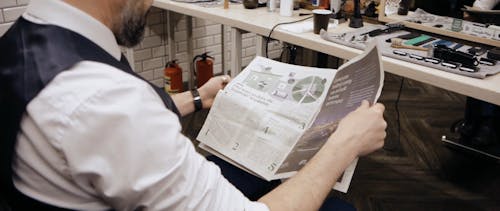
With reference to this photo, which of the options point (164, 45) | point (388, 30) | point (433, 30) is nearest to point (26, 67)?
point (388, 30)

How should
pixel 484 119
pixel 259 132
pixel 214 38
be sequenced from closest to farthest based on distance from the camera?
pixel 259 132 → pixel 484 119 → pixel 214 38

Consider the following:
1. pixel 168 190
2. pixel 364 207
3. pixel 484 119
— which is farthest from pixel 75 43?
pixel 484 119

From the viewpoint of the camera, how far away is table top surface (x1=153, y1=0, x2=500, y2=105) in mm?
1245

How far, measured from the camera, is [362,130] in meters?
0.87

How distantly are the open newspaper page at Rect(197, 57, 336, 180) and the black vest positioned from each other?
45 cm

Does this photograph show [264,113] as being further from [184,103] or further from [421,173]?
[421,173]

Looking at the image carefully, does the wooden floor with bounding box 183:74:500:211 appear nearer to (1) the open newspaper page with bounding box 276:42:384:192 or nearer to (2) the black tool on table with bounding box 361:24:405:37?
(2) the black tool on table with bounding box 361:24:405:37

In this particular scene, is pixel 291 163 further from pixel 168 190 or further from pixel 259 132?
pixel 168 190

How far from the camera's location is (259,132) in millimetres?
1021

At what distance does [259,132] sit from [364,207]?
3.68 feet

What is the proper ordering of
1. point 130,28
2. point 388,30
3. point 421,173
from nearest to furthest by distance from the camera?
point 130,28
point 388,30
point 421,173

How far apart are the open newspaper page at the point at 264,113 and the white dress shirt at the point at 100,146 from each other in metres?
0.37

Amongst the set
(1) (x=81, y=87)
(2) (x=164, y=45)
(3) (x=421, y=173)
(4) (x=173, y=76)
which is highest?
(1) (x=81, y=87)

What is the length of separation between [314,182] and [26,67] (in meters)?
0.49
